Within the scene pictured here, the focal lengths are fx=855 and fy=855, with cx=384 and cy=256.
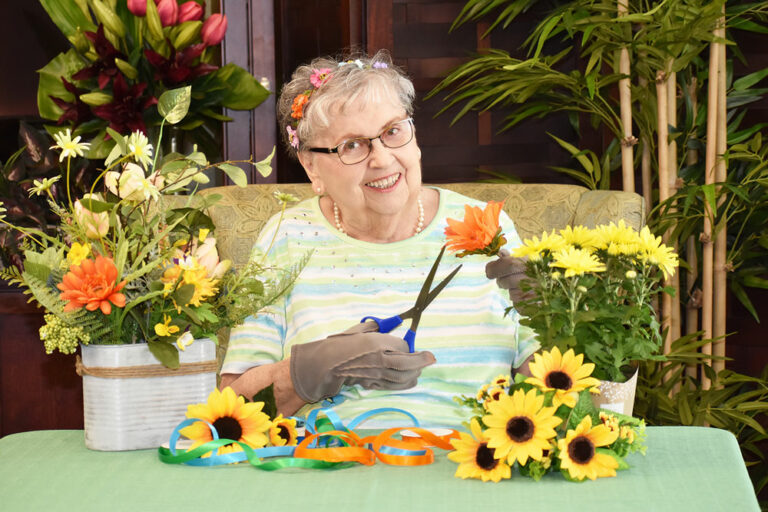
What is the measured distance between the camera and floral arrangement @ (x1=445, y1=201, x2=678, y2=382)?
3.08ft

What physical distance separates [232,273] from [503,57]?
147cm

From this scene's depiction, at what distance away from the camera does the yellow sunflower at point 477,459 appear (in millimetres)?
914

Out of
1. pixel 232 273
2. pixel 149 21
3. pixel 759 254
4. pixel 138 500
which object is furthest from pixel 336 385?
pixel 759 254

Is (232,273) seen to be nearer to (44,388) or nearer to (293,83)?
(293,83)

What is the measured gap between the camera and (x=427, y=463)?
99cm

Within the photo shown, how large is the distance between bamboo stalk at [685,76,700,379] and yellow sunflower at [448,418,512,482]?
5.63ft

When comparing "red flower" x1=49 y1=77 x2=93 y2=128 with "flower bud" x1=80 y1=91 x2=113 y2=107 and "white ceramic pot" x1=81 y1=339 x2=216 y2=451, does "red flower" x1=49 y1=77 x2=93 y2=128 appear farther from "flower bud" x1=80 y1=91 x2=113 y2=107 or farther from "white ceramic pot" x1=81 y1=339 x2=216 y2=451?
"white ceramic pot" x1=81 y1=339 x2=216 y2=451

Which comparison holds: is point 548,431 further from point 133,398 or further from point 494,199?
point 494,199

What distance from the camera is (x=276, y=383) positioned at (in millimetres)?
1416

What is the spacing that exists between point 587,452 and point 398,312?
2.23ft

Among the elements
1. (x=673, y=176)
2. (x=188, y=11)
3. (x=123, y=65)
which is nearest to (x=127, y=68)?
(x=123, y=65)

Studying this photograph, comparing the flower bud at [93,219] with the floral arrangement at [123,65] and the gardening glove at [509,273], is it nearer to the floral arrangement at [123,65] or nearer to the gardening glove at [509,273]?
the gardening glove at [509,273]

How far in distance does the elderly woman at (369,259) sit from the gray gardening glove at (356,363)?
0.11 meters

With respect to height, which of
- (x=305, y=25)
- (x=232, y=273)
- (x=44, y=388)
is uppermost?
(x=305, y=25)
